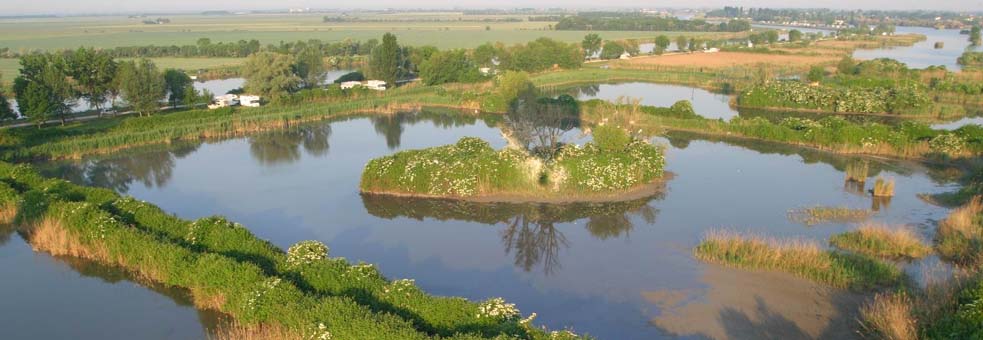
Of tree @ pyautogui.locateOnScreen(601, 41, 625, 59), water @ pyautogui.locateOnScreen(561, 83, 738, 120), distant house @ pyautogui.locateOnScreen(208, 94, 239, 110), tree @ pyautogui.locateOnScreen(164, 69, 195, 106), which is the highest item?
tree @ pyautogui.locateOnScreen(601, 41, 625, 59)

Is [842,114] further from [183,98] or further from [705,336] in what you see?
[183,98]

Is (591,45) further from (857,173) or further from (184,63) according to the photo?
(857,173)

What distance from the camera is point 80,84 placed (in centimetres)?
2959

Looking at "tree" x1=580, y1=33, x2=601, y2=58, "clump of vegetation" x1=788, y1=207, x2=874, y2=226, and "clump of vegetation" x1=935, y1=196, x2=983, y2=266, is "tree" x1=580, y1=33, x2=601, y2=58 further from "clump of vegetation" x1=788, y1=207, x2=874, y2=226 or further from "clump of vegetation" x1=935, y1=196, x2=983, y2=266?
"clump of vegetation" x1=935, y1=196, x2=983, y2=266

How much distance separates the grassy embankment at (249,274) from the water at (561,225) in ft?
Result: 2.83

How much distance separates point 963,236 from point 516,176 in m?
10.8

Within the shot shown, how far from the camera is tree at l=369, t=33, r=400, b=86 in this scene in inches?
1676

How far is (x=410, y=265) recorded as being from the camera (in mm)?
14625

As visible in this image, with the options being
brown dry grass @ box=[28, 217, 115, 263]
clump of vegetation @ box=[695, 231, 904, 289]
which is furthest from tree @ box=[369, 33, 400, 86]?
clump of vegetation @ box=[695, 231, 904, 289]

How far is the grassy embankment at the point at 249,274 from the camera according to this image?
372 inches

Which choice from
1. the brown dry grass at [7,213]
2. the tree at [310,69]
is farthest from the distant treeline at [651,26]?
the brown dry grass at [7,213]

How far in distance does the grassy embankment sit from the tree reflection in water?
17.2 ft

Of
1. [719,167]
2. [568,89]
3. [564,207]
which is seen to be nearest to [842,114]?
[719,167]

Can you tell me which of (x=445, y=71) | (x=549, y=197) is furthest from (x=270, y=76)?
(x=549, y=197)
